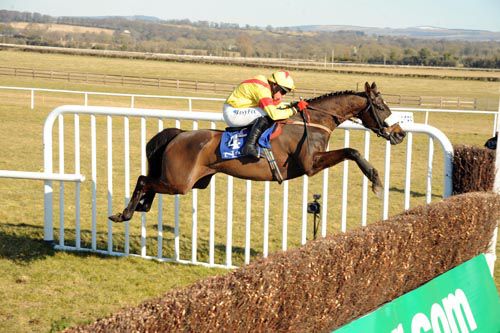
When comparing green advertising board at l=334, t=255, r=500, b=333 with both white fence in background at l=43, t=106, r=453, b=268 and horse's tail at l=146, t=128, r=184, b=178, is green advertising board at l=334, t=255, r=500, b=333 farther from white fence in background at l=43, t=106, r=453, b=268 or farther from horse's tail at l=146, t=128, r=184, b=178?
horse's tail at l=146, t=128, r=184, b=178

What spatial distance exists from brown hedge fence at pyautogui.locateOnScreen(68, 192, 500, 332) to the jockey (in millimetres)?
1410

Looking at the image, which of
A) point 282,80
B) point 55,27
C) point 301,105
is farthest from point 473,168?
point 55,27

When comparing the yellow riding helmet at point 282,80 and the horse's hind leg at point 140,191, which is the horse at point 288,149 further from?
the yellow riding helmet at point 282,80

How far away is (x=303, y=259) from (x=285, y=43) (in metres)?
145

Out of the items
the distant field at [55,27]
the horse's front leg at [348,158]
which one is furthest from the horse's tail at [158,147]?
the distant field at [55,27]

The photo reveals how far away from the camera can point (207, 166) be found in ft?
23.5

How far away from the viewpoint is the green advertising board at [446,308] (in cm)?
465

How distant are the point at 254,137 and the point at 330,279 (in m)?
2.29

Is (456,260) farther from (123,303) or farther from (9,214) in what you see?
(9,214)

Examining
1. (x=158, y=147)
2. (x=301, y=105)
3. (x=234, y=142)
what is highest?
(x=301, y=105)

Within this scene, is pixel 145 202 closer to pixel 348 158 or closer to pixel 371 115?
pixel 348 158

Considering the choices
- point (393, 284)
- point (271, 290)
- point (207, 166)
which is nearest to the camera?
point (271, 290)

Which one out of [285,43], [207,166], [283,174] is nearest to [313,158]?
[283,174]

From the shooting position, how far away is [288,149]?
6949mm
